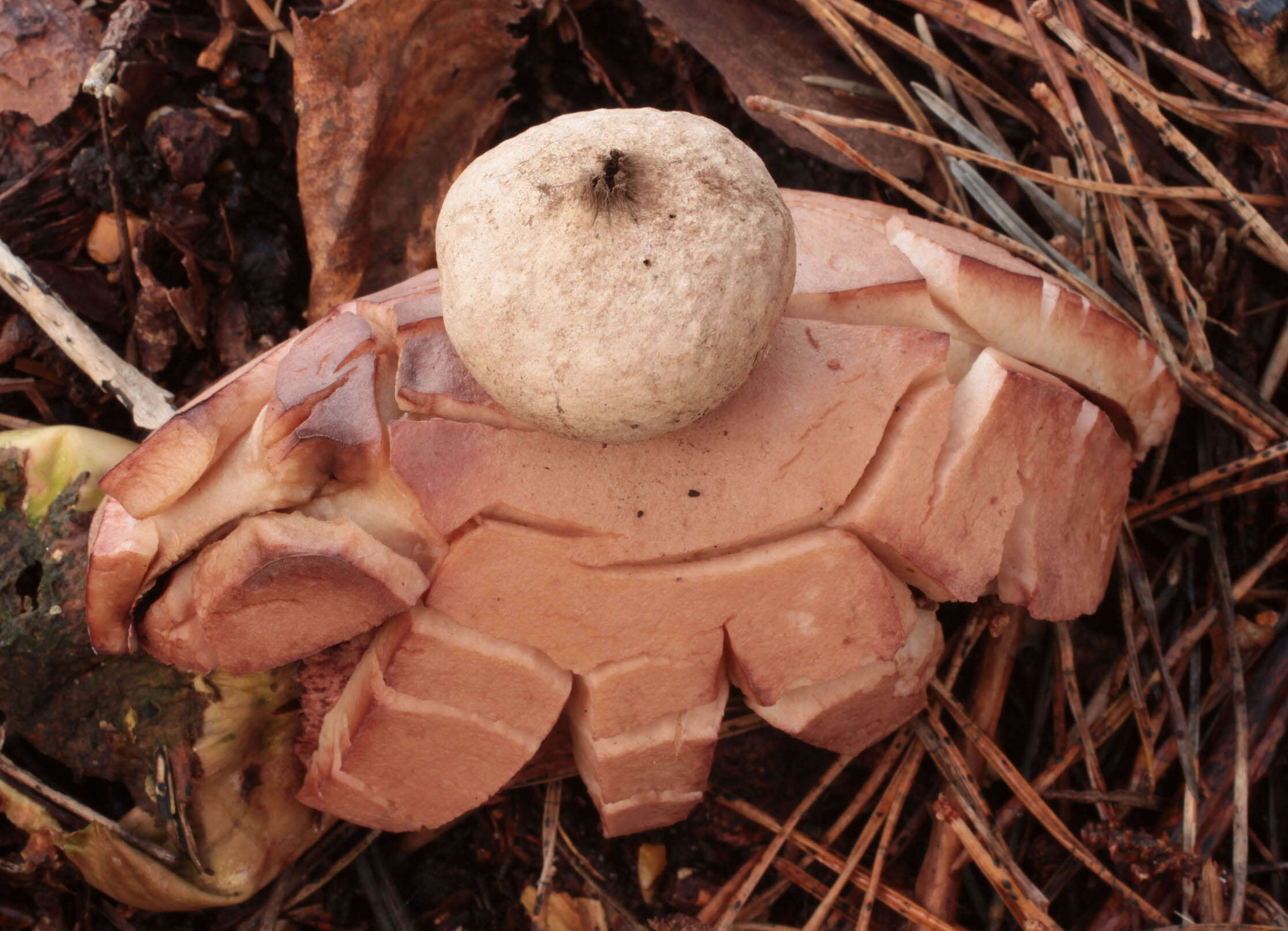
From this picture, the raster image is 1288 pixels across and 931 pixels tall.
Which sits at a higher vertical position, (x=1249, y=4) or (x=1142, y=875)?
(x=1249, y=4)

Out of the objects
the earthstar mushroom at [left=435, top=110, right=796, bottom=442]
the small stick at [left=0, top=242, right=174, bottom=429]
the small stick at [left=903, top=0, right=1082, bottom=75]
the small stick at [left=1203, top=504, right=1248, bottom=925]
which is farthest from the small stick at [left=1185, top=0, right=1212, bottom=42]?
the small stick at [left=0, top=242, right=174, bottom=429]

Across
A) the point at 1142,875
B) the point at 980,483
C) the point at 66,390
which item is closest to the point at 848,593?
the point at 980,483

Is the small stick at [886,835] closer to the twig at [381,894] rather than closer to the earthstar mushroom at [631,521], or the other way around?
the earthstar mushroom at [631,521]

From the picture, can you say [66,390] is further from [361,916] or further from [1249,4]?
[1249,4]

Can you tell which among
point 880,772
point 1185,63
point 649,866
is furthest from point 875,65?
point 649,866

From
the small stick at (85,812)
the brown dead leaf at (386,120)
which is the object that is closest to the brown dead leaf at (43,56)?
the brown dead leaf at (386,120)

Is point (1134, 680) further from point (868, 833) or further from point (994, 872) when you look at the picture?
point (868, 833)

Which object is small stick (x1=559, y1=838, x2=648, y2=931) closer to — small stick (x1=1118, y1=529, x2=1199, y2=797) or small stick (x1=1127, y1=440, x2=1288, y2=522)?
small stick (x1=1118, y1=529, x2=1199, y2=797)
